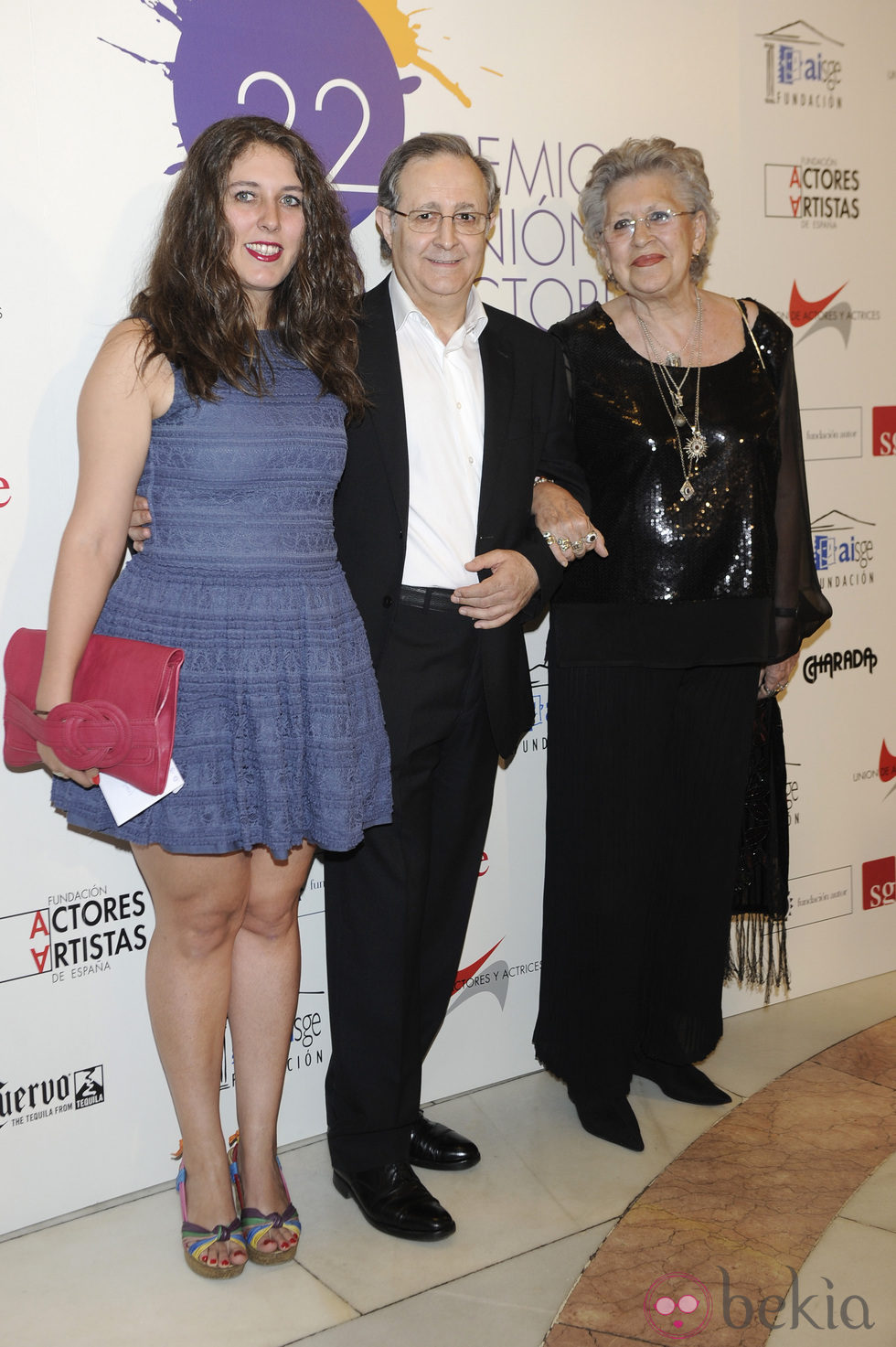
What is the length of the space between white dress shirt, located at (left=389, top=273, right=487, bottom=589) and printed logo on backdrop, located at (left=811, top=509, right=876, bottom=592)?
1.43 meters

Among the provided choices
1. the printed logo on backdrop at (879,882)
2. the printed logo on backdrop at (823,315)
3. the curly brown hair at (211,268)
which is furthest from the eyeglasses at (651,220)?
the printed logo on backdrop at (879,882)

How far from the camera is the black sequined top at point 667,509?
2.74 metres

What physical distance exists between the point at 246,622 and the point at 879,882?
2.46 m

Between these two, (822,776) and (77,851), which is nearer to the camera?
(77,851)

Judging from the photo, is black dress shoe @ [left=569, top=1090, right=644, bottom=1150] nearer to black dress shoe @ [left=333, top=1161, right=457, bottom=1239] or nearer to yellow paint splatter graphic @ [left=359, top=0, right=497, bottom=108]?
black dress shoe @ [left=333, top=1161, right=457, bottom=1239]

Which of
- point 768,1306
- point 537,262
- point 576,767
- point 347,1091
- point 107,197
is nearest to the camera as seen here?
point 768,1306

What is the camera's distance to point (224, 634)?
7.02ft

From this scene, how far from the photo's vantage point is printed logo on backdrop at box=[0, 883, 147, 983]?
252cm

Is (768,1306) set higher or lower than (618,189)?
lower

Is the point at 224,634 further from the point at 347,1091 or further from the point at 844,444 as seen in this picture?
the point at 844,444

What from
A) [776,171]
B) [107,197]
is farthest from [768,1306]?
[776,171]

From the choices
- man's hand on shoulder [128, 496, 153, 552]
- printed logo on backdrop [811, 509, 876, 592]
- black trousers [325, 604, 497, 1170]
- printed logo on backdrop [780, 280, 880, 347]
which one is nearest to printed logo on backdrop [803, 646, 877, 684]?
printed logo on backdrop [811, 509, 876, 592]

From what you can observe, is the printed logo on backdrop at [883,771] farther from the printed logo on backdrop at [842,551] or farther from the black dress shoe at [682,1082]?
the black dress shoe at [682,1082]

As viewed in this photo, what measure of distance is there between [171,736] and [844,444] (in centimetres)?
233
